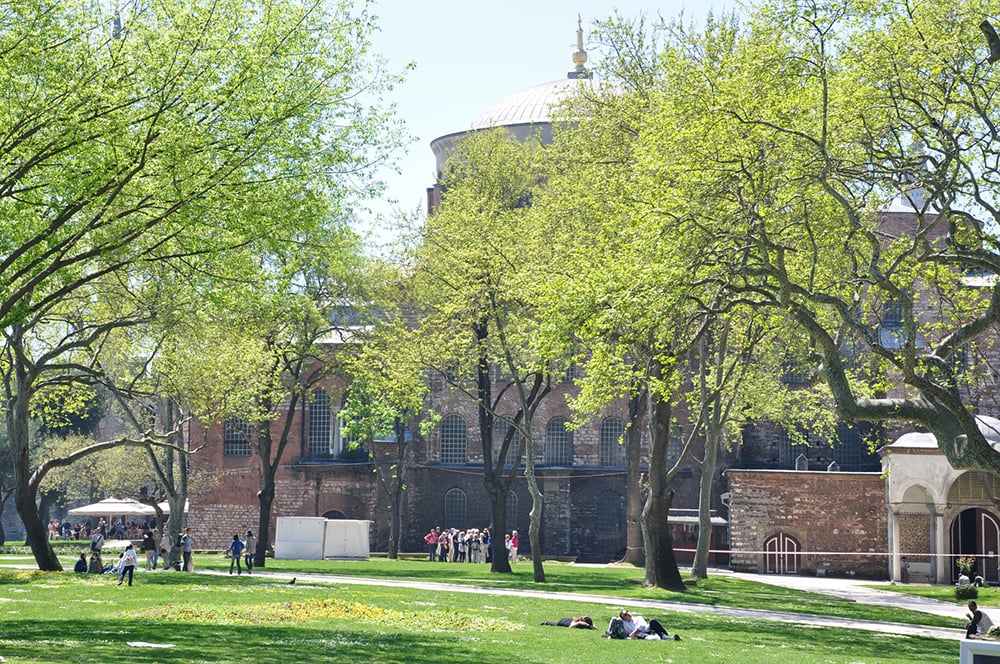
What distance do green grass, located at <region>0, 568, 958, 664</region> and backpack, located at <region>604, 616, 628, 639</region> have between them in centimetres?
31

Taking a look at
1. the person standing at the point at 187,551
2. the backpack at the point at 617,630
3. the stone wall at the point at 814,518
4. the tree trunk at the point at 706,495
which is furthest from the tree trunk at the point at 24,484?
the stone wall at the point at 814,518

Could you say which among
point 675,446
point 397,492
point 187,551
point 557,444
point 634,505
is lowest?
point 187,551

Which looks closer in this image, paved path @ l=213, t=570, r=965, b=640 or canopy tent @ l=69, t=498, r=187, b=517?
paved path @ l=213, t=570, r=965, b=640

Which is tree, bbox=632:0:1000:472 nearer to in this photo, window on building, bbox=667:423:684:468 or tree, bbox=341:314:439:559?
tree, bbox=341:314:439:559

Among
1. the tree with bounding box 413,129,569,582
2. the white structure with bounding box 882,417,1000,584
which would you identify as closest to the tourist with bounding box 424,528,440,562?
the tree with bounding box 413,129,569,582

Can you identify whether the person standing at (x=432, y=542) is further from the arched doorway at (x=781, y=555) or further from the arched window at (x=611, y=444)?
the arched doorway at (x=781, y=555)

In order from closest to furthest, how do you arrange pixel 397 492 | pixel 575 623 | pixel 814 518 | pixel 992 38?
pixel 992 38 → pixel 575 623 → pixel 814 518 → pixel 397 492

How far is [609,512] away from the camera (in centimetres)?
6181

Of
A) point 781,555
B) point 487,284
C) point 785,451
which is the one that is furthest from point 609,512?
point 487,284

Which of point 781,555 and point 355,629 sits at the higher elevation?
point 355,629

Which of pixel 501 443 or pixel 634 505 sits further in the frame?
pixel 501 443

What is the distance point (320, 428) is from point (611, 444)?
46.5 ft

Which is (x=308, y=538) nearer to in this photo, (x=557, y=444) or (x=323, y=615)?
(x=557, y=444)

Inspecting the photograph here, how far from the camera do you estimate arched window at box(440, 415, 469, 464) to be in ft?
211
